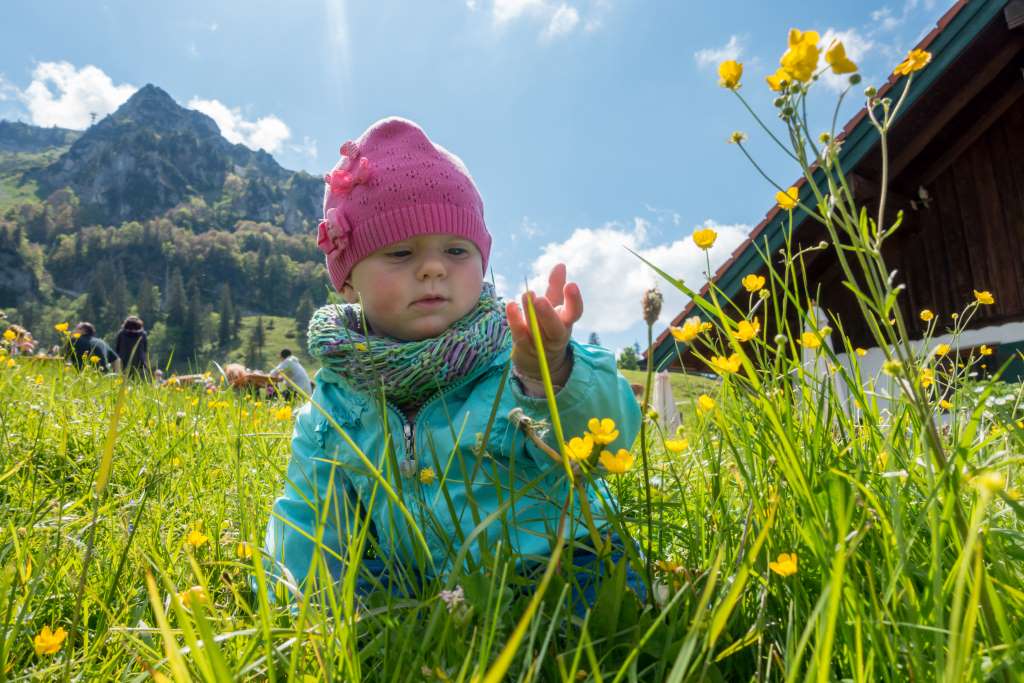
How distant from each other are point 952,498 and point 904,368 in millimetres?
163

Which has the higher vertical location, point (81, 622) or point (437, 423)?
point (437, 423)

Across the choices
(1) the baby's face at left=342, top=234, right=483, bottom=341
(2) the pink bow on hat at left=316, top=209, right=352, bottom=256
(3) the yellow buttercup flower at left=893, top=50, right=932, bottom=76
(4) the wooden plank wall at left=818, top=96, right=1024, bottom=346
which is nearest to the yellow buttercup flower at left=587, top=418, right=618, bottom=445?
(3) the yellow buttercup flower at left=893, top=50, right=932, bottom=76

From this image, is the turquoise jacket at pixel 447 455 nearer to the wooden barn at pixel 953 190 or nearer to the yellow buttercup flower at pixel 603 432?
the yellow buttercup flower at pixel 603 432

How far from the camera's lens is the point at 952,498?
809 mm

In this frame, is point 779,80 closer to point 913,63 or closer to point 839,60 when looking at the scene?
point 839,60

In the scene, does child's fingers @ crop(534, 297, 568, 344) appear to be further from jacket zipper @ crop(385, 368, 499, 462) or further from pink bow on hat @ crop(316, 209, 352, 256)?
pink bow on hat @ crop(316, 209, 352, 256)

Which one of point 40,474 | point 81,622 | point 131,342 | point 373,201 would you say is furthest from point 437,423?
point 131,342

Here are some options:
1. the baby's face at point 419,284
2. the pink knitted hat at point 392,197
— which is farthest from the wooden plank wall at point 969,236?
the baby's face at point 419,284

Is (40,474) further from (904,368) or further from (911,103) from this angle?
(911,103)

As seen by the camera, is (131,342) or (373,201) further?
(131,342)

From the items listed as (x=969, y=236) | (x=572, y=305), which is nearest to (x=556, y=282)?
(x=572, y=305)

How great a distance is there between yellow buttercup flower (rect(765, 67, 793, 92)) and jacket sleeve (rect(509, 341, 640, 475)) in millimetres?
867

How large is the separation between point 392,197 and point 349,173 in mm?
252

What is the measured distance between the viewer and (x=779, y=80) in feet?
3.02
